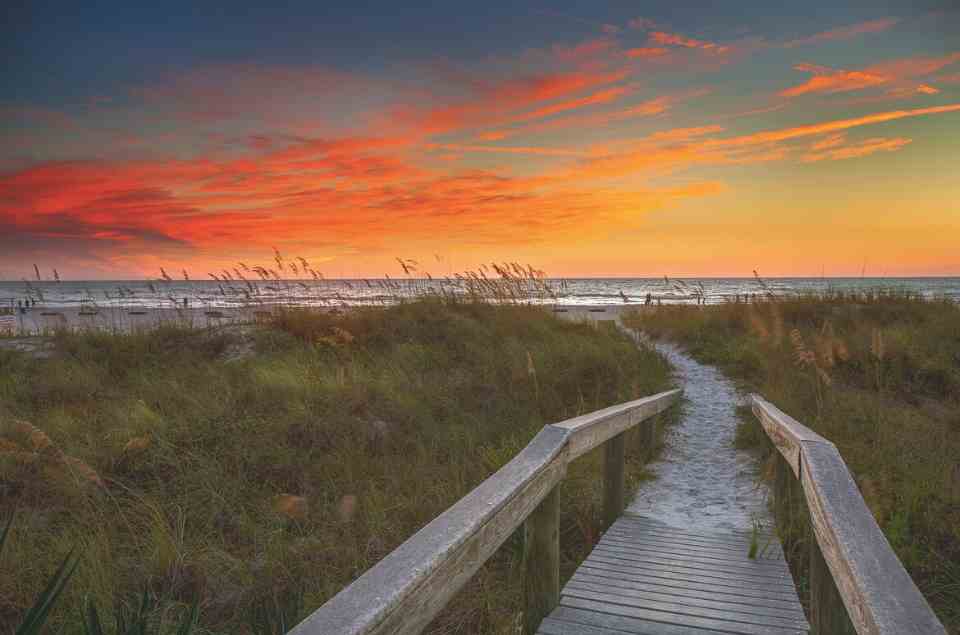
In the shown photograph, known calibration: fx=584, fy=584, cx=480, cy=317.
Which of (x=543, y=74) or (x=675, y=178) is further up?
(x=543, y=74)

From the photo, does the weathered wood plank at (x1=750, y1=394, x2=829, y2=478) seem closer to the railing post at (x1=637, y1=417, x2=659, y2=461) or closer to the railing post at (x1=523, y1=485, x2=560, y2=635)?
the railing post at (x1=523, y1=485, x2=560, y2=635)

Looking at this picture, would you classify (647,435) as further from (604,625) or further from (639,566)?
(604,625)

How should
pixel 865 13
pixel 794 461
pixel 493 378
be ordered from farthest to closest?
pixel 865 13
pixel 493 378
pixel 794 461

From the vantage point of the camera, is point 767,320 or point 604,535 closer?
point 604,535

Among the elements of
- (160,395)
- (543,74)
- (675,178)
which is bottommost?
(160,395)

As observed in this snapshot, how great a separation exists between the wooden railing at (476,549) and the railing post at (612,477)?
1cm

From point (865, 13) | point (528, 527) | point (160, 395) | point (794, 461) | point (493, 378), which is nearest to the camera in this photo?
point (528, 527)

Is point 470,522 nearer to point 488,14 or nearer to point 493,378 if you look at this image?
point 493,378

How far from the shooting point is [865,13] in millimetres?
10039

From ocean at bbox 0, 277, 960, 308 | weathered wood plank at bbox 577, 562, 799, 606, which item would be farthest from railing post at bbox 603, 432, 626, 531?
ocean at bbox 0, 277, 960, 308

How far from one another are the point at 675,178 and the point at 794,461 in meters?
14.3

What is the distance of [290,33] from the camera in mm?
11969

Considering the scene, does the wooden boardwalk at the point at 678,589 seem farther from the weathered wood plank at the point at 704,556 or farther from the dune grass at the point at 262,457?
the dune grass at the point at 262,457

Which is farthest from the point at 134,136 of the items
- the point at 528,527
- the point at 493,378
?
the point at 528,527
